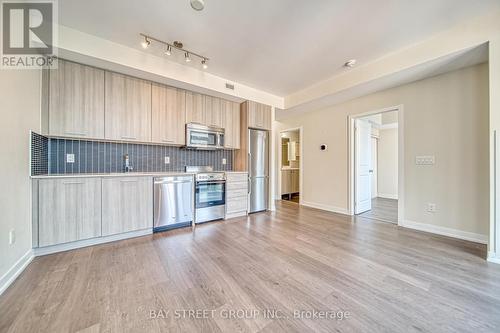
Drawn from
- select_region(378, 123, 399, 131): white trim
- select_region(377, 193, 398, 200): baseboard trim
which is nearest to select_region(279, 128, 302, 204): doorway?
select_region(378, 123, 399, 131): white trim

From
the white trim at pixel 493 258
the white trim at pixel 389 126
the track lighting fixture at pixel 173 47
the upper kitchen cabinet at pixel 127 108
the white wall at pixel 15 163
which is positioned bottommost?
the white trim at pixel 493 258

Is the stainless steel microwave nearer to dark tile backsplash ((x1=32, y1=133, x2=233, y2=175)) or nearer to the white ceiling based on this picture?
dark tile backsplash ((x1=32, y1=133, x2=233, y2=175))

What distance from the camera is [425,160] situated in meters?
3.02

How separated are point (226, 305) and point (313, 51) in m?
3.25

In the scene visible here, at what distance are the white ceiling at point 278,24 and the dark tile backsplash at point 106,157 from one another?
1.51 m

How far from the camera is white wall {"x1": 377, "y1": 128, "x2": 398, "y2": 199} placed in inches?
229

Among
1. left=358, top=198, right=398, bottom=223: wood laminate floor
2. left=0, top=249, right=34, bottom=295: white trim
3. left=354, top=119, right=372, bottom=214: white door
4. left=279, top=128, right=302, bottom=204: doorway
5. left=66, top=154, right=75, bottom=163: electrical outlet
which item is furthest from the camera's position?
left=279, top=128, right=302, bottom=204: doorway

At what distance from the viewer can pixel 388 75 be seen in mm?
2881

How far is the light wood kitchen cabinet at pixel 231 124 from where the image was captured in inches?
153

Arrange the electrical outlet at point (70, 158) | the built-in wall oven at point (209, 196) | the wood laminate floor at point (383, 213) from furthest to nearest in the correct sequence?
the wood laminate floor at point (383, 213)
the built-in wall oven at point (209, 196)
the electrical outlet at point (70, 158)

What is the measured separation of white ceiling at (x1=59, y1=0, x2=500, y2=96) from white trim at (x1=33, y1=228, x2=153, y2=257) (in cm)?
263

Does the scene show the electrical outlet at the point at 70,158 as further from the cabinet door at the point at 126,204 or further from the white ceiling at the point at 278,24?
the white ceiling at the point at 278,24

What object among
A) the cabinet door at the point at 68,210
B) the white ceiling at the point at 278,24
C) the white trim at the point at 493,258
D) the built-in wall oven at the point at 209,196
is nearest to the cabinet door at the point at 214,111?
the white ceiling at the point at 278,24

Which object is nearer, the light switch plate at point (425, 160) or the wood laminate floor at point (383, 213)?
the light switch plate at point (425, 160)
